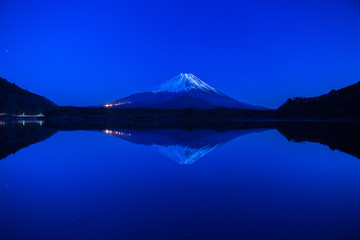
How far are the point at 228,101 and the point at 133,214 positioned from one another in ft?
646

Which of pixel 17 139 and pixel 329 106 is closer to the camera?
pixel 17 139

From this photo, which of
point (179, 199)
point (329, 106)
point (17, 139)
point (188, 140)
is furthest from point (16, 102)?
point (179, 199)

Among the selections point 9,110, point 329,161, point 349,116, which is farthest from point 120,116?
point 329,161

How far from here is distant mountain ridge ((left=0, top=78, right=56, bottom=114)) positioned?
105 metres

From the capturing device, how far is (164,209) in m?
5.53

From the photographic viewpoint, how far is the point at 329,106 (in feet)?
240

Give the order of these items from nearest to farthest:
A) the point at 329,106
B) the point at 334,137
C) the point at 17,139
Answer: the point at 17,139 → the point at 334,137 → the point at 329,106

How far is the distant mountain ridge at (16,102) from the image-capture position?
10482 cm

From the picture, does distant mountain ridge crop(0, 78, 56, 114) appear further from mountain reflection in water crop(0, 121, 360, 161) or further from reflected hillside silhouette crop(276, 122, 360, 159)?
reflected hillside silhouette crop(276, 122, 360, 159)

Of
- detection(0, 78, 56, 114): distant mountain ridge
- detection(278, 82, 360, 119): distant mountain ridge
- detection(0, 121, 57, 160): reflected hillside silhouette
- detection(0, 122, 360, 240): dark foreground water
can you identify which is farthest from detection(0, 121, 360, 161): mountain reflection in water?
detection(0, 78, 56, 114): distant mountain ridge

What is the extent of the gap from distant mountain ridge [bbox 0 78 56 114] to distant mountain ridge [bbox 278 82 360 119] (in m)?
106

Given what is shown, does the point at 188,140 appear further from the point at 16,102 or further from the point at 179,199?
the point at 16,102

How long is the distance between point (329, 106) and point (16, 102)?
399 feet

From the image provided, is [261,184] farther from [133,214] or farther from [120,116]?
[120,116]
